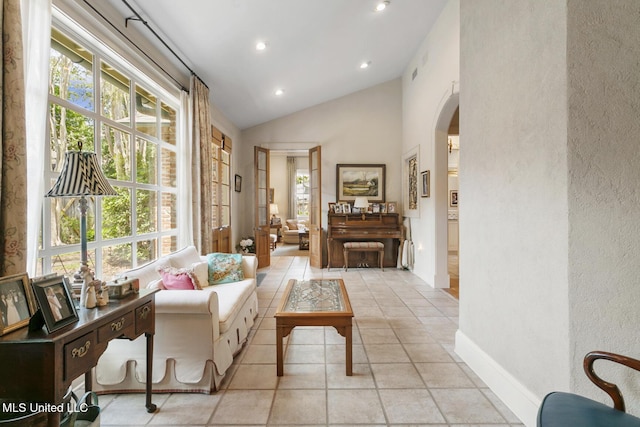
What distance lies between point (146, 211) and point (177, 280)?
4.10ft

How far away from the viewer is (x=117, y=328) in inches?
59.6

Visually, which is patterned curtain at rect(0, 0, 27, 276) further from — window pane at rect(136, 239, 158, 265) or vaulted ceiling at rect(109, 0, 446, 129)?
window pane at rect(136, 239, 158, 265)

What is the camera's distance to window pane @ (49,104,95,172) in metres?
2.04

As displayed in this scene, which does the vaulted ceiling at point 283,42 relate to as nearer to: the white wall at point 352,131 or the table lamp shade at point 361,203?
the white wall at point 352,131

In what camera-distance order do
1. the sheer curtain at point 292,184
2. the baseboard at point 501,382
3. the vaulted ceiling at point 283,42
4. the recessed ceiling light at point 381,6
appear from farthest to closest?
the sheer curtain at point 292,184 → the recessed ceiling light at point 381,6 → the vaulted ceiling at point 283,42 → the baseboard at point 501,382

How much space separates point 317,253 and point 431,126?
317 cm

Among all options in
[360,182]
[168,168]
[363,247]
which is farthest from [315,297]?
[360,182]

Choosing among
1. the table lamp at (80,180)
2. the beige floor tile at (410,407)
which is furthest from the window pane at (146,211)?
the beige floor tile at (410,407)

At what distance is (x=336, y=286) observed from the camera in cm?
296

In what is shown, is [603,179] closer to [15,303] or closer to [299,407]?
[299,407]

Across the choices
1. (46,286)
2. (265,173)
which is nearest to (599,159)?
(46,286)

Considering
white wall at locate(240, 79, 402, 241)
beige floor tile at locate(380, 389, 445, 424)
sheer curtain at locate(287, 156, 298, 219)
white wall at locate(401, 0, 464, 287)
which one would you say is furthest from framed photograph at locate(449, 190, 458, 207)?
beige floor tile at locate(380, 389, 445, 424)

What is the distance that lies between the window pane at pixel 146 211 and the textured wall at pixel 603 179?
351cm

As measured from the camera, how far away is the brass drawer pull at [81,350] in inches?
48.4
